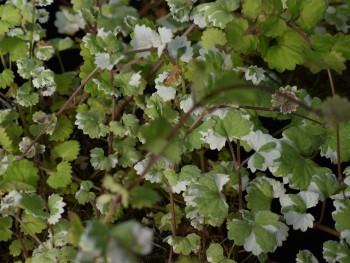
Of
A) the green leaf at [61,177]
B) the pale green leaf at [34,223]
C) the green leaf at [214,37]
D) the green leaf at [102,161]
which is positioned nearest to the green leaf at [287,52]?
the green leaf at [214,37]

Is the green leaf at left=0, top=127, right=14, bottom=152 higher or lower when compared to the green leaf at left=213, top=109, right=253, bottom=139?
lower

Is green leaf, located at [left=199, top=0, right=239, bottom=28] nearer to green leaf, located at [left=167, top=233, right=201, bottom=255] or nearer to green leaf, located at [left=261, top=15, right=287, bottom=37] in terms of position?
green leaf, located at [left=261, top=15, right=287, bottom=37]

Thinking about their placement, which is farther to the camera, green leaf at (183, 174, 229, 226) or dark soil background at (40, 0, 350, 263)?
dark soil background at (40, 0, 350, 263)

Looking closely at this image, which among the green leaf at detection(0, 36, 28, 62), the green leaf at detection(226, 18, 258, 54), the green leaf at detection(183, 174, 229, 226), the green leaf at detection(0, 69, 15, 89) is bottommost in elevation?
the green leaf at detection(183, 174, 229, 226)

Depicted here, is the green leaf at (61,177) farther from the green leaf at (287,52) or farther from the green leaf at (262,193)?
the green leaf at (287,52)

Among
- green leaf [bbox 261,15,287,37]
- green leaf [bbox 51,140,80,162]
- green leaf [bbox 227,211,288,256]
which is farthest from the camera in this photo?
green leaf [bbox 51,140,80,162]

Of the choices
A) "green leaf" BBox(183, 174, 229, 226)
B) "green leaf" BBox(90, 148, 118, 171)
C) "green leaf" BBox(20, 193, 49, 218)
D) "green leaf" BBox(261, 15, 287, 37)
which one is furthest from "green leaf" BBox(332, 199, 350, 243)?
"green leaf" BBox(20, 193, 49, 218)

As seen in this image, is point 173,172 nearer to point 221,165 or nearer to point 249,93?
point 221,165
